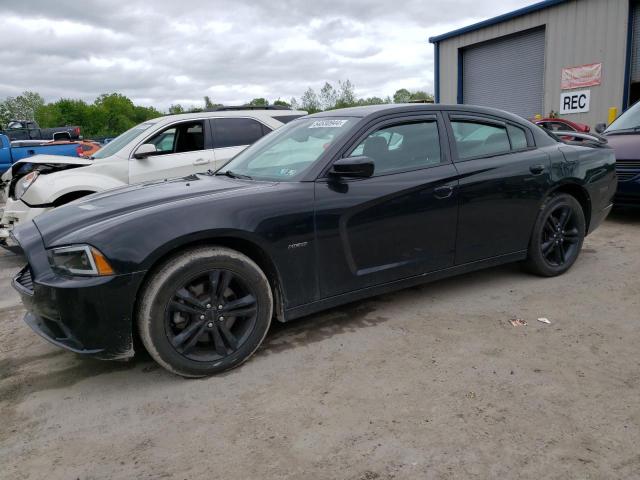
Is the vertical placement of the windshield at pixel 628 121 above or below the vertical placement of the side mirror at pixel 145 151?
above

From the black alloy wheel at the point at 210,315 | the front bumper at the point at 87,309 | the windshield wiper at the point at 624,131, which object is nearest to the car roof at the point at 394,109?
the black alloy wheel at the point at 210,315

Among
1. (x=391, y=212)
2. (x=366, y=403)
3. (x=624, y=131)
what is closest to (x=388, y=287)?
(x=391, y=212)

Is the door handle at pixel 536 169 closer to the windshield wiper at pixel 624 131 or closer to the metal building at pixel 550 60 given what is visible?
the windshield wiper at pixel 624 131

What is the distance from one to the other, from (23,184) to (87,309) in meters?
4.14

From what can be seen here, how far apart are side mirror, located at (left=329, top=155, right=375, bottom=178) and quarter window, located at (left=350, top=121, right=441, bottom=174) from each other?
273 mm

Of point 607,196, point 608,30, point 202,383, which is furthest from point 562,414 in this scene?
→ point 608,30

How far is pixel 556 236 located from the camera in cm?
455

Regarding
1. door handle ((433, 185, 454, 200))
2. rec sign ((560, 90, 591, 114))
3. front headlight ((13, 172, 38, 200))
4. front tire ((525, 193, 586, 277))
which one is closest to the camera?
door handle ((433, 185, 454, 200))

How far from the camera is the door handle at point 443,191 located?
3732mm

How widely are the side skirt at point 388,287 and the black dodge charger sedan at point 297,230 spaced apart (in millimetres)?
13

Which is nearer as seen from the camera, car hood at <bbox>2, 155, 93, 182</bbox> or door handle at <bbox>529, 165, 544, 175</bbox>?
door handle at <bbox>529, 165, 544, 175</bbox>

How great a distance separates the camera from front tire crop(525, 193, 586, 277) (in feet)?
14.5

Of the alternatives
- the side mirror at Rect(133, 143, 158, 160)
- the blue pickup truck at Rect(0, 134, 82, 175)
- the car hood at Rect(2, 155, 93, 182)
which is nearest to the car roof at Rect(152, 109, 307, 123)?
the side mirror at Rect(133, 143, 158, 160)

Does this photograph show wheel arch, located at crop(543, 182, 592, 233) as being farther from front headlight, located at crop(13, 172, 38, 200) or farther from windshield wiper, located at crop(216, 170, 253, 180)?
front headlight, located at crop(13, 172, 38, 200)
